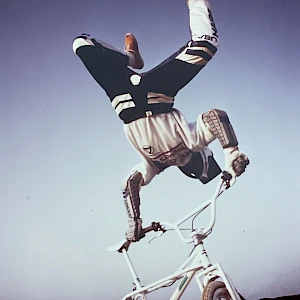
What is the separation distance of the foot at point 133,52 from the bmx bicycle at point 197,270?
66 cm

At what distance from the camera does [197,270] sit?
1.80 meters

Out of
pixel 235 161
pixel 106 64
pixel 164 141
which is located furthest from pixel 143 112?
pixel 235 161

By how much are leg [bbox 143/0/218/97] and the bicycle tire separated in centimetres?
92

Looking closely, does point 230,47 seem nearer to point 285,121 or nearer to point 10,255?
point 285,121

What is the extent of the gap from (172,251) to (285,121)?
83 centimetres

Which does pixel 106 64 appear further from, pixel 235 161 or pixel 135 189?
pixel 235 161

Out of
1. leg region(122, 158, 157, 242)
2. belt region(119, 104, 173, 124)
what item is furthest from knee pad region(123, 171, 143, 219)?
belt region(119, 104, 173, 124)

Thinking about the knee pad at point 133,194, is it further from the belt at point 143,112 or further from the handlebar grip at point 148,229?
the belt at point 143,112

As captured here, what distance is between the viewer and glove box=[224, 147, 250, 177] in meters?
2.12

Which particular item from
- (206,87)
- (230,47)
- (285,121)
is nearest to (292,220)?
(285,121)

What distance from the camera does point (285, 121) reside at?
2320 mm

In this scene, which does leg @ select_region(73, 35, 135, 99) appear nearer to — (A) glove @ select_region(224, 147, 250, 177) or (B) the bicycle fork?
(A) glove @ select_region(224, 147, 250, 177)

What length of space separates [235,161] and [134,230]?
0.54 meters

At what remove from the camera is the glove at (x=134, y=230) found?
208 cm
